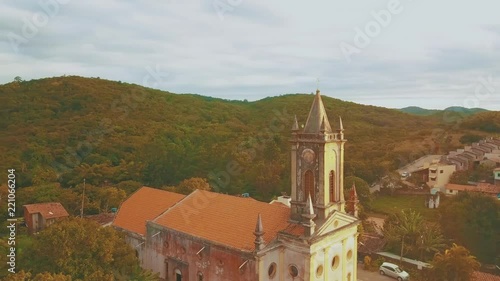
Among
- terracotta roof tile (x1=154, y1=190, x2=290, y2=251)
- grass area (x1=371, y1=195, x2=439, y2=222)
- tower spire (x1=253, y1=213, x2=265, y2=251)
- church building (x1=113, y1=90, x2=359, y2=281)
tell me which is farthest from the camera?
grass area (x1=371, y1=195, x2=439, y2=222)

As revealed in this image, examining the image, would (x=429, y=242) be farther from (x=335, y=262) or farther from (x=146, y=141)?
(x=146, y=141)

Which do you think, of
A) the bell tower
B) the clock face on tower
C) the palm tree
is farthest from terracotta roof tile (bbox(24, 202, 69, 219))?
the palm tree

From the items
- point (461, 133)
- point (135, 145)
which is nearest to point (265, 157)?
point (135, 145)

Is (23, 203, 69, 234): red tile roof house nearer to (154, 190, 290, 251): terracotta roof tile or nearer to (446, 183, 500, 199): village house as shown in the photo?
(154, 190, 290, 251): terracotta roof tile

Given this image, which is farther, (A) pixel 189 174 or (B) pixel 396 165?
(B) pixel 396 165

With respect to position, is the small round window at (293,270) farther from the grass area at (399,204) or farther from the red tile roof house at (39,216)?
the grass area at (399,204)

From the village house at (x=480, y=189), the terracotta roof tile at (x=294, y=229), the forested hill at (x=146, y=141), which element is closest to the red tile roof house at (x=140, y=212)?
the terracotta roof tile at (x=294, y=229)

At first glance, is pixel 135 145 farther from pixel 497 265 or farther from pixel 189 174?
pixel 497 265
